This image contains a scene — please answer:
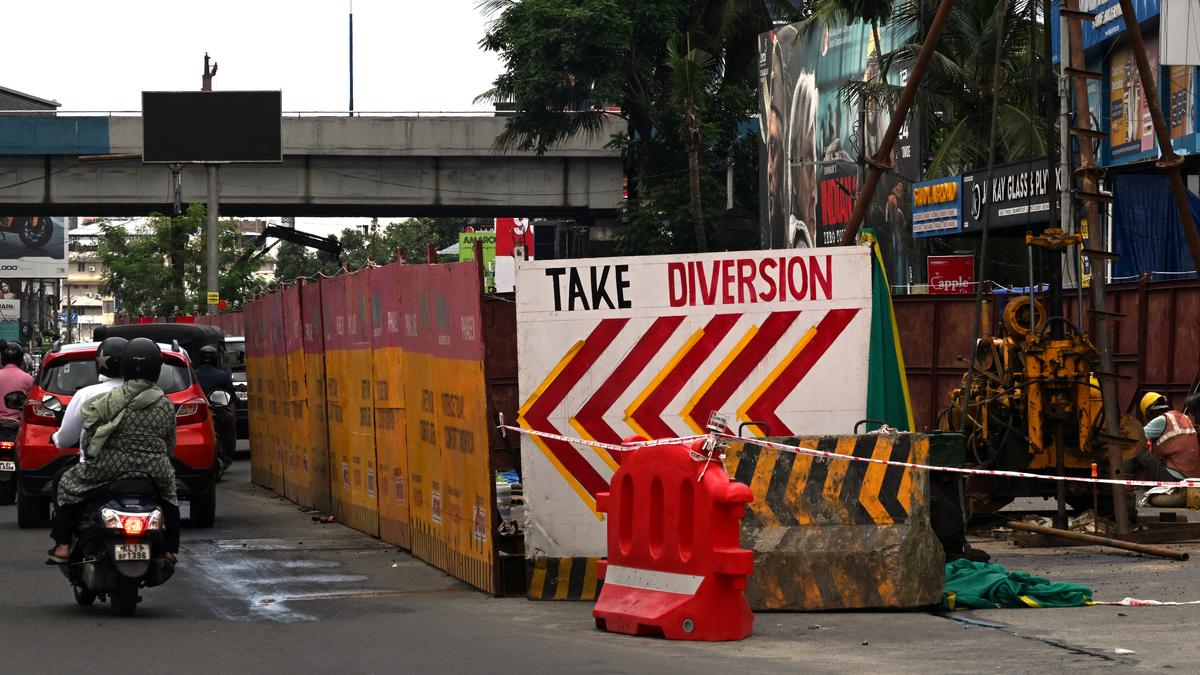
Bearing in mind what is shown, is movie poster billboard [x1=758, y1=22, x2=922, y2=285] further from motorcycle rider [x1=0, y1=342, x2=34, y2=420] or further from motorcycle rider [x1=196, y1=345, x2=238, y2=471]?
motorcycle rider [x1=0, y1=342, x2=34, y2=420]

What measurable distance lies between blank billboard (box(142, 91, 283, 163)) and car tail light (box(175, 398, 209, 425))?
33.6 metres

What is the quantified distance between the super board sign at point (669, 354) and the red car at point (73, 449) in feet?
19.2

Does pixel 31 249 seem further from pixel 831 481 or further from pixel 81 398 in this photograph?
pixel 831 481

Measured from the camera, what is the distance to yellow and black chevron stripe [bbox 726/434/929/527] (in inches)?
420

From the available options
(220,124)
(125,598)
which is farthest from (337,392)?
(220,124)

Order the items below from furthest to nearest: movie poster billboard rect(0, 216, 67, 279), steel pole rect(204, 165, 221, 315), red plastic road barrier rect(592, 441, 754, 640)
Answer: movie poster billboard rect(0, 216, 67, 279) < steel pole rect(204, 165, 221, 315) < red plastic road barrier rect(592, 441, 754, 640)

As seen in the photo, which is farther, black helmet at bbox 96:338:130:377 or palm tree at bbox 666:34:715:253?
palm tree at bbox 666:34:715:253

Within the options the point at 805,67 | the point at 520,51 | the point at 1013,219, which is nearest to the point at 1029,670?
the point at 1013,219

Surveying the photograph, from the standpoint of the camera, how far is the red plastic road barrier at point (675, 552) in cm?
960

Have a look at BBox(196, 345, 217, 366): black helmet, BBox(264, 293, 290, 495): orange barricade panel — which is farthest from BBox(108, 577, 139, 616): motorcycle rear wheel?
BBox(196, 345, 217, 366): black helmet

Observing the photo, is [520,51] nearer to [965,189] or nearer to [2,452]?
[965,189]

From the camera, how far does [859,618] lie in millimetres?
10438

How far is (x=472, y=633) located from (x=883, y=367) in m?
3.52

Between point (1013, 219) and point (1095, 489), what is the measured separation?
15.1 meters
